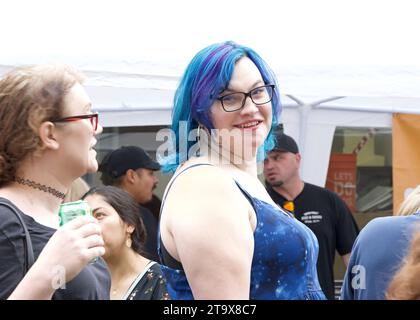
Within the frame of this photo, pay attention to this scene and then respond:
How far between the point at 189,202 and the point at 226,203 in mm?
88

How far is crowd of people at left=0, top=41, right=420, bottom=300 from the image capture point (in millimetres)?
1749

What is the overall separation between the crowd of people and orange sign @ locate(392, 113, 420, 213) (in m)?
2.97

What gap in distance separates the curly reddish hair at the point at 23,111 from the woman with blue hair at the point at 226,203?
348 millimetres

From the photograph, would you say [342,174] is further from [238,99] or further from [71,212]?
[71,212]


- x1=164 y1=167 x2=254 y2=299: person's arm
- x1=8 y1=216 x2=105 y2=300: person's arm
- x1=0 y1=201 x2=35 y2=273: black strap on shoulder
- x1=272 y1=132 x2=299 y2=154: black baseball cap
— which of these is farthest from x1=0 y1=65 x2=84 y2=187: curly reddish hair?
x1=272 y1=132 x2=299 y2=154: black baseball cap

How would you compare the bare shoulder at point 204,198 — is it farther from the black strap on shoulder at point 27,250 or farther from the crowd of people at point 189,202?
the black strap on shoulder at point 27,250

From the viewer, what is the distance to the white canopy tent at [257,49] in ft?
14.9

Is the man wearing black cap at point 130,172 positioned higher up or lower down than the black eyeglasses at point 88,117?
lower down

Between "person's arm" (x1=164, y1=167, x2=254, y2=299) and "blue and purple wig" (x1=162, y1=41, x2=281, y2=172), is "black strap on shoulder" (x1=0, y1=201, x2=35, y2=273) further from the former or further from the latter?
"blue and purple wig" (x1=162, y1=41, x2=281, y2=172)

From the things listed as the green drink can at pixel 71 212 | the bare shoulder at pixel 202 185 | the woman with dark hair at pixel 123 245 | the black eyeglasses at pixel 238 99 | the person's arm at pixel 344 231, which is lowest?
the person's arm at pixel 344 231

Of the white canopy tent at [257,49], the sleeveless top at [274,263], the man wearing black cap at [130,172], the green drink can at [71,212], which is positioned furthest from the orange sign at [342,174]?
the green drink can at [71,212]

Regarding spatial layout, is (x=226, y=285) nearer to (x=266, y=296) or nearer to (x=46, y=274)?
(x=266, y=296)

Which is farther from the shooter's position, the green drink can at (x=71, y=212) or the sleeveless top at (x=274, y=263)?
the sleeveless top at (x=274, y=263)
